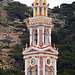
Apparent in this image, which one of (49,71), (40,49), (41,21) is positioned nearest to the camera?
(40,49)

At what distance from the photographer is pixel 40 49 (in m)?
81.9

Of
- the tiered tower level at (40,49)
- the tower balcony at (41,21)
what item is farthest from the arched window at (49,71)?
the tower balcony at (41,21)

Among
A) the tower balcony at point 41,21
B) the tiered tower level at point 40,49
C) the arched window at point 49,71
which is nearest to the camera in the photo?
the tiered tower level at point 40,49

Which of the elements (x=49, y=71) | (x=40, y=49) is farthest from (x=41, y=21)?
(x=49, y=71)

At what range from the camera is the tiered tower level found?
82188 mm

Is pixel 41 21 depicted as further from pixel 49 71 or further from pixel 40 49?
pixel 49 71

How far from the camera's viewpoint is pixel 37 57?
82188 mm

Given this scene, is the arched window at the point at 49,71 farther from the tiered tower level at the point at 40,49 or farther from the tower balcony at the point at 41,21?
the tower balcony at the point at 41,21

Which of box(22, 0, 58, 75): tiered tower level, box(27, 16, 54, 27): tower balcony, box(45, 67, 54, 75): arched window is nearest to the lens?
box(22, 0, 58, 75): tiered tower level

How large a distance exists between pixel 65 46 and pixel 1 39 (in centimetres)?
2960

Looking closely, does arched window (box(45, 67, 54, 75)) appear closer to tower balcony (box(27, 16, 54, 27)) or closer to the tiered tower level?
the tiered tower level

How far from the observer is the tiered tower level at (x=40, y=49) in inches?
3236

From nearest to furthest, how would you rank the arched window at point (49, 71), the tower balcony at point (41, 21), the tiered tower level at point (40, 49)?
the tiered tower level at point (40, 49) < the arched window at point (49, 71) < the tower balcony at point (41, 21)

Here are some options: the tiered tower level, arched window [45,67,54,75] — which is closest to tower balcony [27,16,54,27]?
the tiered tower level
